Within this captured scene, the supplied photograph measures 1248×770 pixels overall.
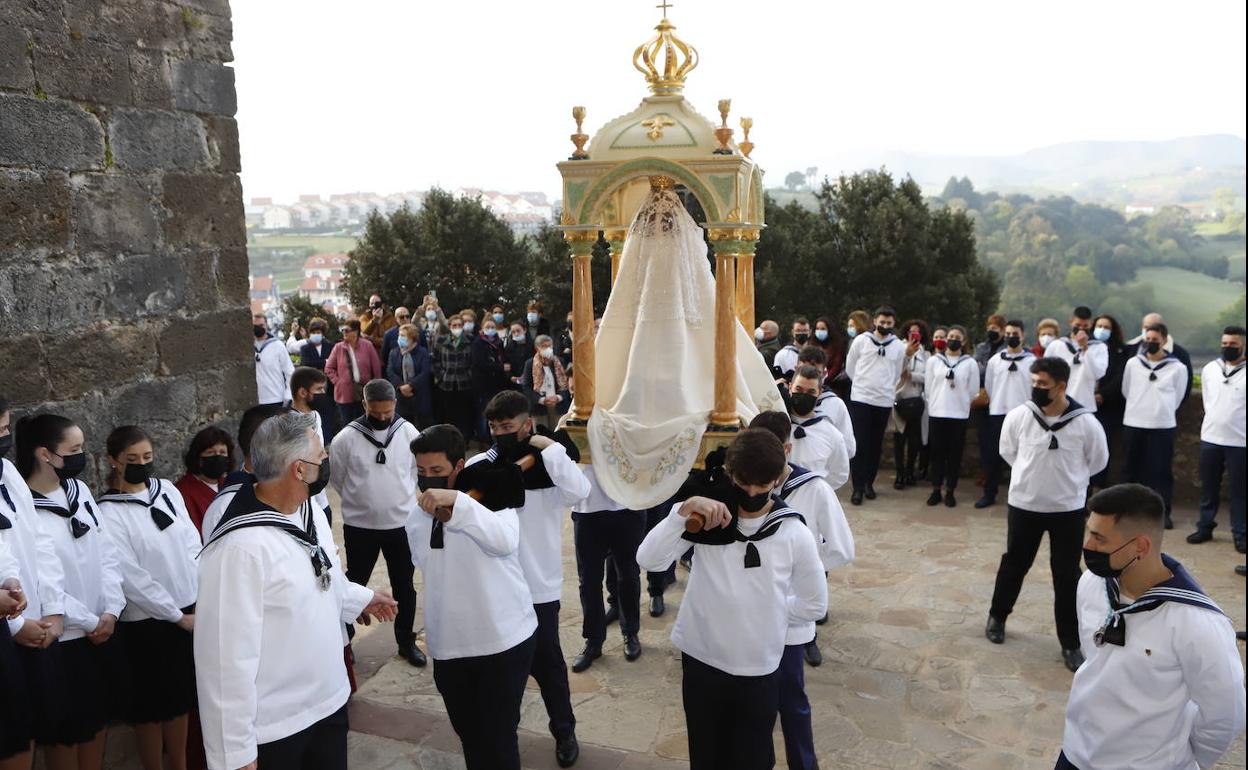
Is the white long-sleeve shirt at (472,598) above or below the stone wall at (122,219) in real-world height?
below

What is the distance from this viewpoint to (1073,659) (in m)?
5.32

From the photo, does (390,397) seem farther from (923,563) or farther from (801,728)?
(923,563)

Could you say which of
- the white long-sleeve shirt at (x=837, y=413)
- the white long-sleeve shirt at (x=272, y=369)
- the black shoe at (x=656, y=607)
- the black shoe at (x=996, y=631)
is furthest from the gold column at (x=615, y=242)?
the white long-sleeve shirt at (x=272, y=369)

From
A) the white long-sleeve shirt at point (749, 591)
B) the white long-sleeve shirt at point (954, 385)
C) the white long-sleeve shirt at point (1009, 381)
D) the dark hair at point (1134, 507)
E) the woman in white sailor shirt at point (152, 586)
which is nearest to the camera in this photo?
the dark hair at point (1134, 507)

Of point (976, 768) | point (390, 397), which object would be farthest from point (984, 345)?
point (390, 397)

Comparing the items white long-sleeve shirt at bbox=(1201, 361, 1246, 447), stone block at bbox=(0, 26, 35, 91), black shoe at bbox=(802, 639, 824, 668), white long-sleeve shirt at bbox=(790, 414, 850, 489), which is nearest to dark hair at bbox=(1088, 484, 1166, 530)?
white long-sleeve shirt at bbox=(790, 414, 850, 489)

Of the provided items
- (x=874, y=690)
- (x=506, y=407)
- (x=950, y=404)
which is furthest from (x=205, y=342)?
(x=950, y=404)

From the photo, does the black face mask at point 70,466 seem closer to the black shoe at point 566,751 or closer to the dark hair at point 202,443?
the dark hair at point 202,443

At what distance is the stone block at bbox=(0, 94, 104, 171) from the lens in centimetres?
390

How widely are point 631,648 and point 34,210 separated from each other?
12.6 ft

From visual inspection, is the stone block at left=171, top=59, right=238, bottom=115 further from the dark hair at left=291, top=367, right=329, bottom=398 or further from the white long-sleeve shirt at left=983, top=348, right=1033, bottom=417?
the white long-sleeve shirt at left=983, top=348, right=1033, bottom=417

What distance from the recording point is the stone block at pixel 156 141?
14.2ft

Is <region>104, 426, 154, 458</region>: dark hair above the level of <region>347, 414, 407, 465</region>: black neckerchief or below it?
above

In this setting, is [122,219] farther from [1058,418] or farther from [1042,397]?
[1058,418]
